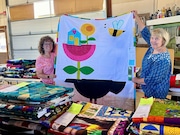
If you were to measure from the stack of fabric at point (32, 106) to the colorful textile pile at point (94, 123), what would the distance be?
5 cm

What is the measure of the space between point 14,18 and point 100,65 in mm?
3504

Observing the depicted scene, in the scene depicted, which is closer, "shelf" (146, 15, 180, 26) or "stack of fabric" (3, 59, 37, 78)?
"shelf" (146, 15, 180, 26)

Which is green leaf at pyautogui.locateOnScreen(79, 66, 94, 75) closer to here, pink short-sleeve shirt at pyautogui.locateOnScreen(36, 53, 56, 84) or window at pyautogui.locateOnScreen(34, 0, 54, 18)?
pink short-sleeve shirt at pyautogui.locateOnScreen(36, 53, 56, 84)

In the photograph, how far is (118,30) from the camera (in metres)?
1.80

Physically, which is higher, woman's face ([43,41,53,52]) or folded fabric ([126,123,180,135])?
woman's face ([43,41,53,52])

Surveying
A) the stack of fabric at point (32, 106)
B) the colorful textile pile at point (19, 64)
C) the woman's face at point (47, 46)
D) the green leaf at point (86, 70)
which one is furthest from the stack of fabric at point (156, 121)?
the colorful textile pile at point (19, 64)

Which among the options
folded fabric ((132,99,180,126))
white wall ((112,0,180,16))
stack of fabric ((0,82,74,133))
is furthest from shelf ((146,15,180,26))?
stack of fabric ((0,82,74,133))

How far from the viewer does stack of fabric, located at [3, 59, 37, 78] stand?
311 centimetres

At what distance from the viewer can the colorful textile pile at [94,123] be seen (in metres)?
0.85

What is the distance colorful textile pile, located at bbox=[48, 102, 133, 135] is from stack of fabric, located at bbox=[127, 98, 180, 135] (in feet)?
0.25

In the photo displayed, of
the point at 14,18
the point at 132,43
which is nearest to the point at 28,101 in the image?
the point at 132,43

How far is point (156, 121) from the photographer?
29.6 inches

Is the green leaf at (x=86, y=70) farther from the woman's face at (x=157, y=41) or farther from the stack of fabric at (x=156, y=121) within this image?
the stack of fabric at (x=156, y=121)

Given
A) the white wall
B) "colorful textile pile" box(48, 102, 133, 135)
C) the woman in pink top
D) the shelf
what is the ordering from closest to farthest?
1. "colorful textile pile" box(48, 102, 133, 135)
2. the woman in pink top
3. the shelf
4. the white wall
